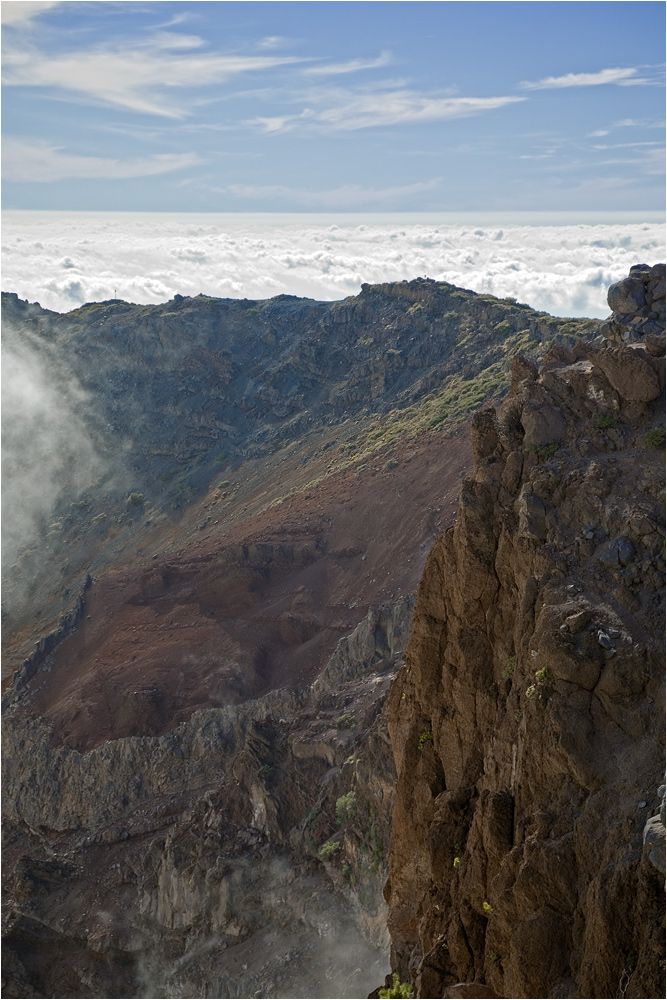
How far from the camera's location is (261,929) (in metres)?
32.8

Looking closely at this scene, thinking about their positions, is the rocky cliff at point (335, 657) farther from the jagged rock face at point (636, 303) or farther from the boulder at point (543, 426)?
the jagged rock face at point (636, 303)

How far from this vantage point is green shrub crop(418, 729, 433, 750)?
1594cm

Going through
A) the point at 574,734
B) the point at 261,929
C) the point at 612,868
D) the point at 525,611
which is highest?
the point at 525,611

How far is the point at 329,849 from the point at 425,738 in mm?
18693

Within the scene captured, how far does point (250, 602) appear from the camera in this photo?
173 feet

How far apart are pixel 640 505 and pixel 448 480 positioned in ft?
129

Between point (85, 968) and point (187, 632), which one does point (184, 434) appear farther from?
point (85, 968)

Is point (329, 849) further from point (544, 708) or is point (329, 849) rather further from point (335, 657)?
point (544, 708)

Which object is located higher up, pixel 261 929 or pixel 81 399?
pixel 81 399

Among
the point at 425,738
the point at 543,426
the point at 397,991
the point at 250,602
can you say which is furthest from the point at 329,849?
the point at 543,426

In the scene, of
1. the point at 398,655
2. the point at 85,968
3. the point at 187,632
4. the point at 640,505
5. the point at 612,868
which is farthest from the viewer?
the point at 187,632

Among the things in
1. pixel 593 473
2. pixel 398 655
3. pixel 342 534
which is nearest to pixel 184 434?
pixel 342 534

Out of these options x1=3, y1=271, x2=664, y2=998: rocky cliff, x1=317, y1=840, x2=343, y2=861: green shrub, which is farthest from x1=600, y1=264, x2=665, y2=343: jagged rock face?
x1=317, y1=840, x2=343, y2=861: green shrub

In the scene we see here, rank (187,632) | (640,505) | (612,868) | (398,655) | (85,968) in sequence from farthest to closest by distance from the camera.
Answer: (187,632), (398,655), (85,968), (640,505), (612,868)
